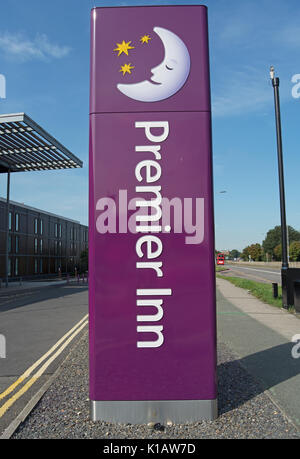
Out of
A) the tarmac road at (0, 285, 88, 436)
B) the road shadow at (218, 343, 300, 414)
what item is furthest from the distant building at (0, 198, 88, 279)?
the road shadow at (218, 343, 300, 414)

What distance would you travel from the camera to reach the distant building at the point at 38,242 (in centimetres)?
3984

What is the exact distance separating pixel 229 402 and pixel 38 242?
44251 mm

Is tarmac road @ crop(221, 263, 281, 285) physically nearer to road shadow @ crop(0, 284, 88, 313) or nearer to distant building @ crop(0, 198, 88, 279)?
road shadow @ crop(0, 284, 88, 313)

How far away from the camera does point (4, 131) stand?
22.0 meters

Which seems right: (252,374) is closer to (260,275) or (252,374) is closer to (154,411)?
(154,411)

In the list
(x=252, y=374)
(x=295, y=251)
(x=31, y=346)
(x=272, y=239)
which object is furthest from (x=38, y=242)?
(x=272, y=239)

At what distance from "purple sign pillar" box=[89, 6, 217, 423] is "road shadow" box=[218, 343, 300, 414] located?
0.80 metres

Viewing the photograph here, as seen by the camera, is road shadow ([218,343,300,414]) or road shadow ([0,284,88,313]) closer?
road shadow ([218,343,300,414])

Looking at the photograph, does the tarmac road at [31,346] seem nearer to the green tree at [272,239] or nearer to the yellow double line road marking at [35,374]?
the yellow double line road marking at [35,374]

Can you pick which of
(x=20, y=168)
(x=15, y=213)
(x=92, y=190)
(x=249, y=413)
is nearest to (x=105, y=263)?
(x=92, y=190)

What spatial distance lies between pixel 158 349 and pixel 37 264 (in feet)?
145

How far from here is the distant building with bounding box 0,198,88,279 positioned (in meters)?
39.8

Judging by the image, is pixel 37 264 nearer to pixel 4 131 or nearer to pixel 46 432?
pixel 4 131

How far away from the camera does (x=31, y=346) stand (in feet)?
Answer: 27.8
